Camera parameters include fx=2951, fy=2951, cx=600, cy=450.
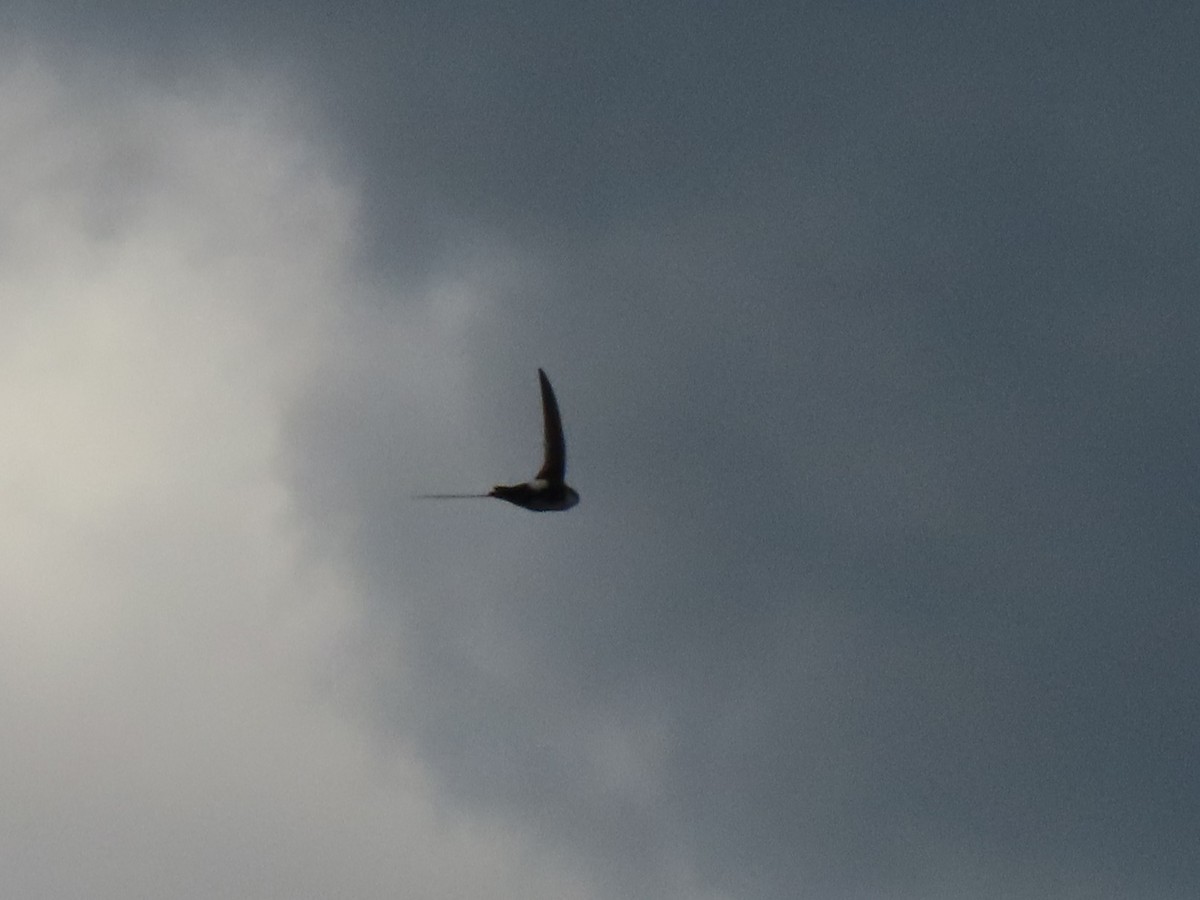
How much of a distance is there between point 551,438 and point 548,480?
6.06ft

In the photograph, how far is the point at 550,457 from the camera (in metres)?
122

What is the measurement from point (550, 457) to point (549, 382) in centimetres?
311

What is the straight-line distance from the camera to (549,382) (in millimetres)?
122250

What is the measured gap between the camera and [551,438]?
122 meters

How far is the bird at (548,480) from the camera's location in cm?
12106

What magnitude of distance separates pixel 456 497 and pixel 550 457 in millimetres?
7681

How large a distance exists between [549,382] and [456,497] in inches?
353

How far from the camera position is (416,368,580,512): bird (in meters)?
121

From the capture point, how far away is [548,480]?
122 meters

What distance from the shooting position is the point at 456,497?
11544cm

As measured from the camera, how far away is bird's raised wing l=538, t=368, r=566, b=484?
12181 cm

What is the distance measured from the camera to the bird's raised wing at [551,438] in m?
122
